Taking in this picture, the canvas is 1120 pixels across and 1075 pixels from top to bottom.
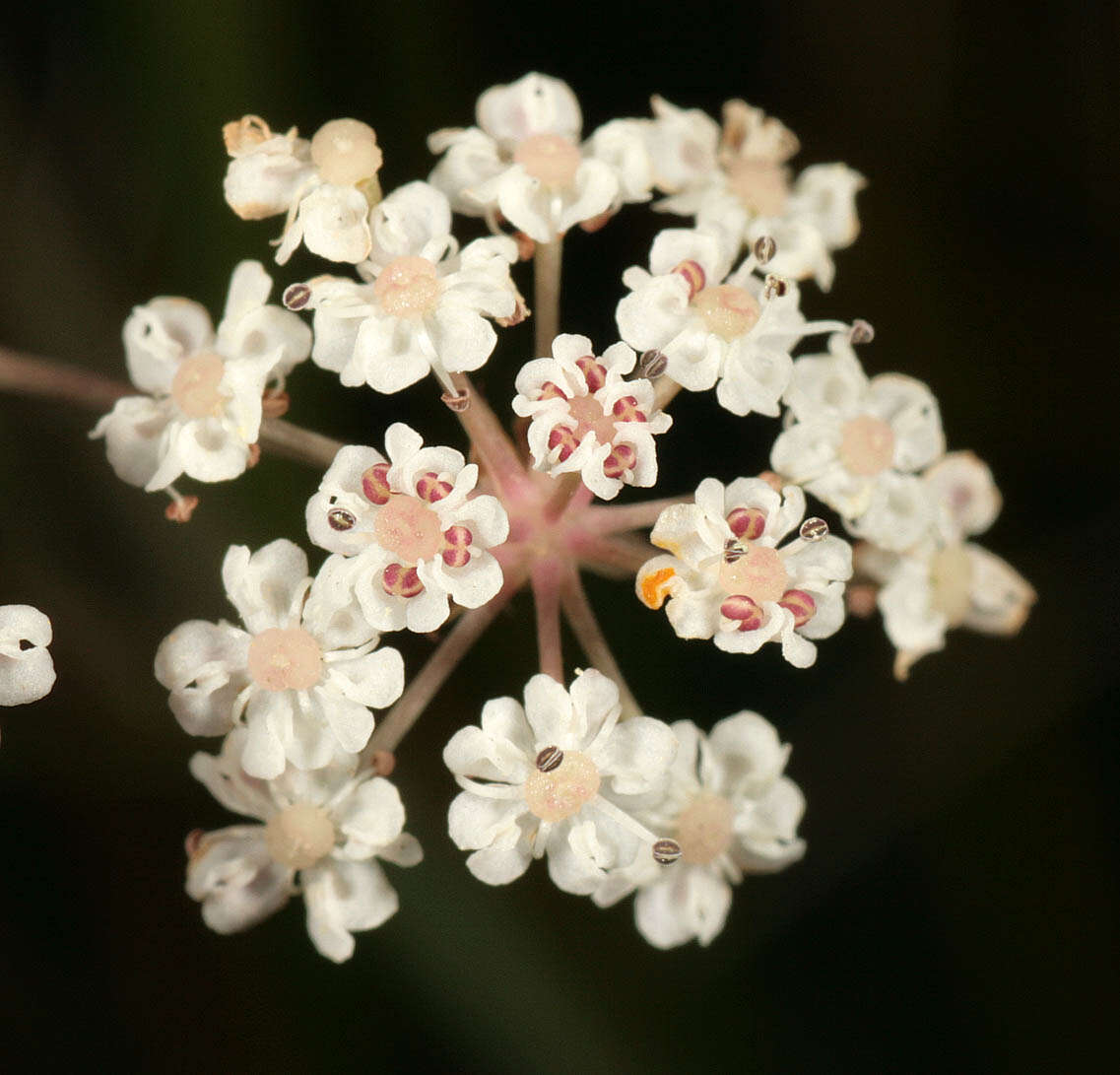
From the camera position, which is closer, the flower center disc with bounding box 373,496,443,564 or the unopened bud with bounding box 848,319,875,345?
the flower center disc with bounding box 373,496,443,564

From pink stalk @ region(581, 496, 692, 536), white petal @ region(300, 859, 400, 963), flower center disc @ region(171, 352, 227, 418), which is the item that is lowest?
white petal @ region(300, 859, 400, 963)

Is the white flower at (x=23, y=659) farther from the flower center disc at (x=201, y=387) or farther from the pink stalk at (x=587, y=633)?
the pink stalk at (x=587, y=633)

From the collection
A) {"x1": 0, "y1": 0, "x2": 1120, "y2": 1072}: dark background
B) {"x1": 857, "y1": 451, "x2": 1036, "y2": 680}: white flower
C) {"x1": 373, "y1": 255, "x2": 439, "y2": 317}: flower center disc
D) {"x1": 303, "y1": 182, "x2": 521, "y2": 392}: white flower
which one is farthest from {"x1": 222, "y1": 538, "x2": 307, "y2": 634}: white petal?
{"x1": 857, "y1": 451, "x2": 1036, "y2": 680}: white flower

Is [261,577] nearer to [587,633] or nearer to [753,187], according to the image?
[587,633]

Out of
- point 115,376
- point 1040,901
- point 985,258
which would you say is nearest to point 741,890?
point 1040,901

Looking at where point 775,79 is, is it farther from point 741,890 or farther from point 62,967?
point 62,967

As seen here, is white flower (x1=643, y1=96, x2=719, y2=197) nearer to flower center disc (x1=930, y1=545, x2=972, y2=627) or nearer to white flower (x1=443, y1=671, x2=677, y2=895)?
A: flower center disc (x1=930, y1=545, x2=972, y2=627)
